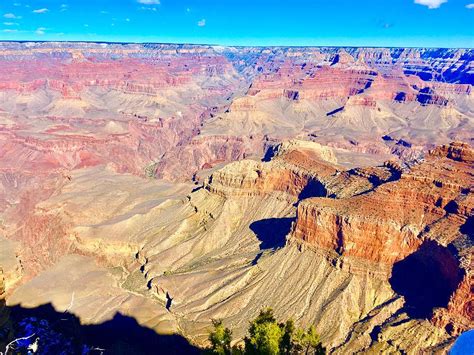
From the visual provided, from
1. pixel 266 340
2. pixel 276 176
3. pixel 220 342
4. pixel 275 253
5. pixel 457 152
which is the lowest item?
pixel 275 253

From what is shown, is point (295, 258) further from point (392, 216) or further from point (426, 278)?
point (426, 278)

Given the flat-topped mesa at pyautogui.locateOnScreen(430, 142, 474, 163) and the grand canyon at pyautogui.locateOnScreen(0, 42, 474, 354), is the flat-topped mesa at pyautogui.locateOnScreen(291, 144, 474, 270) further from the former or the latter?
the flat-topped mesa at pyautogui.locateOnScreen(430, 142, 474, 163)

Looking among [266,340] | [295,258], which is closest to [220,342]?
[266,340]

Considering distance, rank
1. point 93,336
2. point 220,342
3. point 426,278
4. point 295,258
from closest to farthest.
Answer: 1. point 220,342
2. point 426,278
3. point 93,336
4. point 295,258

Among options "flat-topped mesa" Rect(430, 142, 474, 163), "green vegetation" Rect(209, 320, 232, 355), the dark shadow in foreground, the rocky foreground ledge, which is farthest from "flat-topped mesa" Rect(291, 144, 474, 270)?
"green vegetation" Rect(209, 320, 232, 355)

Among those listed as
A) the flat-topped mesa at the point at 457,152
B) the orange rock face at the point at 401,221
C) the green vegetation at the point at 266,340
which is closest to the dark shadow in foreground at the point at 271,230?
the orange rock face at the point at 401,221

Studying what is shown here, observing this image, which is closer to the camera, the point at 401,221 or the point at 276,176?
the point at 401,221
